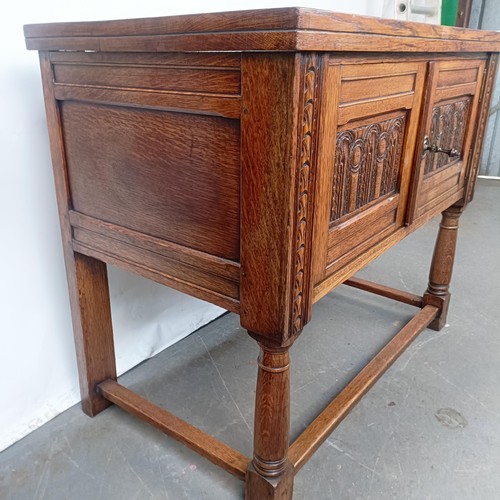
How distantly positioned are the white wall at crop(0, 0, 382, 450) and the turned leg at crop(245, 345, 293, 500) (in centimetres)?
57

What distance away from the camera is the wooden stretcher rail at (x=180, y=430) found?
1023 millimetres

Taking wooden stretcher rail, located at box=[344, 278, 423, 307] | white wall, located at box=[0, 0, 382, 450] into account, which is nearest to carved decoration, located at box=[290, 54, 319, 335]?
white wall, located at box=[0, 0, 382, 450]

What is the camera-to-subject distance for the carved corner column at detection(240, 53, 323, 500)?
0.64 metres

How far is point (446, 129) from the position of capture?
3.92ft

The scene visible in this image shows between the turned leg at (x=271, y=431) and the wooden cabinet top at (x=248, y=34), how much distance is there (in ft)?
1.52

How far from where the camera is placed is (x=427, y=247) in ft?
8.03

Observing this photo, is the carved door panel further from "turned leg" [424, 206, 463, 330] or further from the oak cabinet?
"turned leg" [424, 206, 463, 330]

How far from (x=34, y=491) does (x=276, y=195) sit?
0.83 m

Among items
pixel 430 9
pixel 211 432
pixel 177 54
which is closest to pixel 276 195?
pixel 177 54

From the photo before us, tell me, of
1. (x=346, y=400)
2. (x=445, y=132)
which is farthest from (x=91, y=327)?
(x=445, y=132)

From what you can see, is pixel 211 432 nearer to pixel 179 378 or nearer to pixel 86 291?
pixel 179 378

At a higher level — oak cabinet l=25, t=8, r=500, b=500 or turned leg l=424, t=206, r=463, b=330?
oak cabinet l=25, t=8, r=500, b=500

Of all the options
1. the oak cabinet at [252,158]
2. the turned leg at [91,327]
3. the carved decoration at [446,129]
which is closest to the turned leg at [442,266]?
the carved decoration at [446,129]

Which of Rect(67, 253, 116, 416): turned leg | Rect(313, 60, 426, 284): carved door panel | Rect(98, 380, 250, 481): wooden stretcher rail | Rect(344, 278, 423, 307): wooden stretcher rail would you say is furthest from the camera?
Rect(344, 278, 423, 307): wooden stretcher rail
